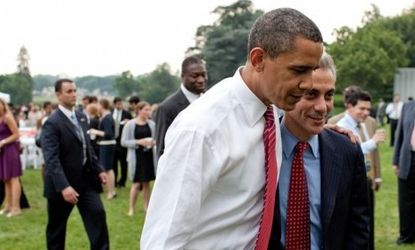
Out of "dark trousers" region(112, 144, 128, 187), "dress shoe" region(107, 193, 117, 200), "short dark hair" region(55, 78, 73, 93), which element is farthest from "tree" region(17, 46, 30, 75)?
"short dark hair" region(55, 78, 73, 93)

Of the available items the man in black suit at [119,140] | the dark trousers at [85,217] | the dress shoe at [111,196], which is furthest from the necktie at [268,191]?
the man in black suit at [119,140]

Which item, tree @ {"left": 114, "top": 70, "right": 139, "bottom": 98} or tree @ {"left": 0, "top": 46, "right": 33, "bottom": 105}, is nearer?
tree @ {"left": 0, "top": 46, "right": 33, "bottom": 105}

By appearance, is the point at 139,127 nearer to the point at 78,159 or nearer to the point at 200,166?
the point at 78,159

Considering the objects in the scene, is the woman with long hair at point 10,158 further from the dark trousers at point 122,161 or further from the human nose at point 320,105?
the human nose at point 320,105

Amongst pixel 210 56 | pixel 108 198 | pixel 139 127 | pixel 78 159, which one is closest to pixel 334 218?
pixel 78 159

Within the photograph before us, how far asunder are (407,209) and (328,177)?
598cm

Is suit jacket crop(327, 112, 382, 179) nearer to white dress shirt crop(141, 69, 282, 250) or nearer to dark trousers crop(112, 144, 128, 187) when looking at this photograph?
white dress shirt crop(141, 69, 282, 250)

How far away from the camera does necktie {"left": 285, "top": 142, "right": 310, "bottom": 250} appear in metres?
2.47

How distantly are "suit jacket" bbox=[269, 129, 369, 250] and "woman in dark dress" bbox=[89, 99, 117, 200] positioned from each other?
10.1m

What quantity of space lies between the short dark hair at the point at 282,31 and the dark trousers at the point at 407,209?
21.0ft

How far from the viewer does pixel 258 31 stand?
2092 millimetres

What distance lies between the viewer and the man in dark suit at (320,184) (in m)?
2.48

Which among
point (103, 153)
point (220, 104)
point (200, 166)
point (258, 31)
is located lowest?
point (103, 153)

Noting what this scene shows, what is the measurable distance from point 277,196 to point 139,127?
27.7 ft
